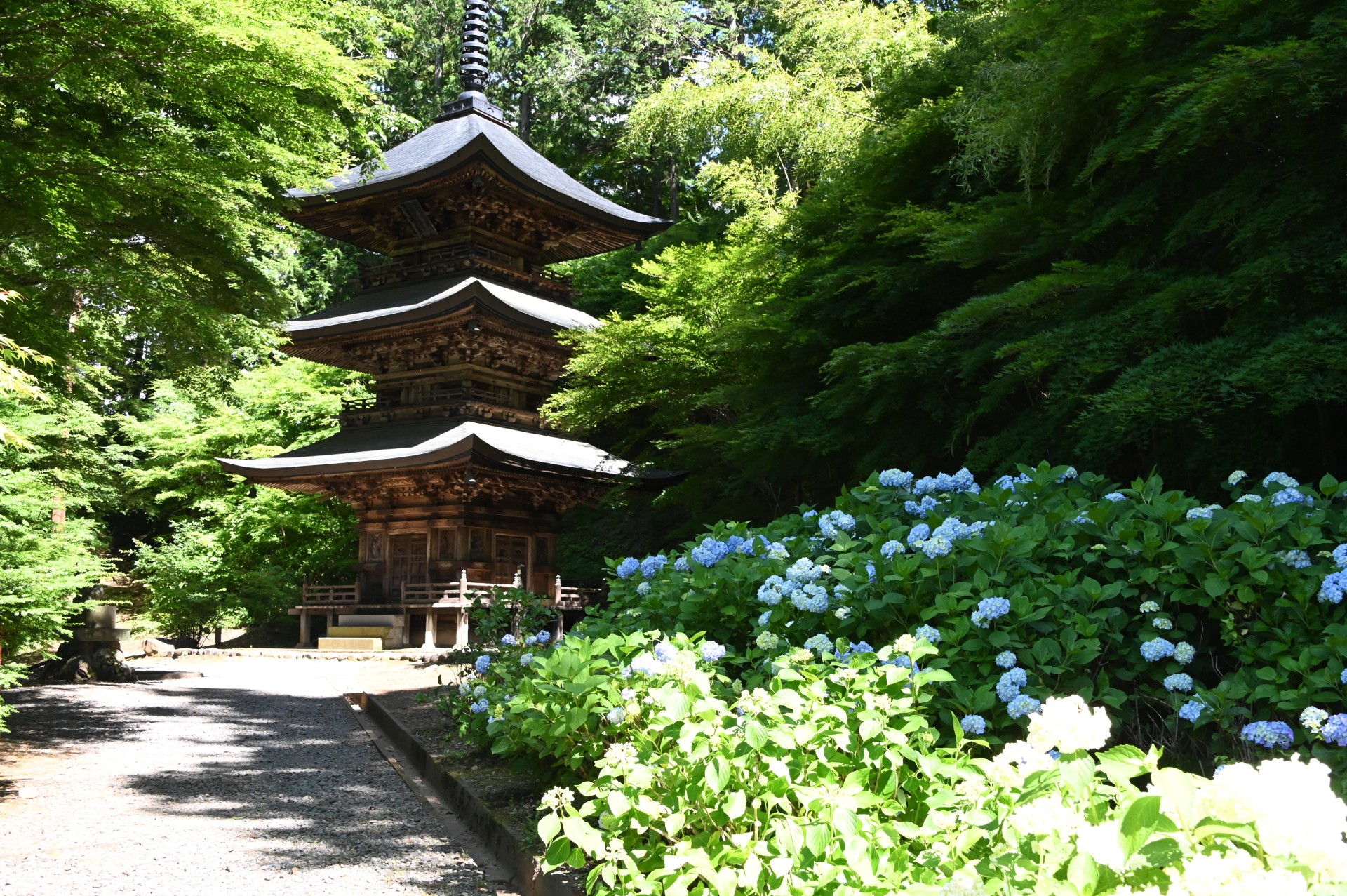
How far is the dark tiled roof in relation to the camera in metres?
17.1

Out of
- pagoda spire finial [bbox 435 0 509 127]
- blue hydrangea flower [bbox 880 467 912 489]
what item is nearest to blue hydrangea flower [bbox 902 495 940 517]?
blue hydrangea flower [bbox 880 467 912 489]

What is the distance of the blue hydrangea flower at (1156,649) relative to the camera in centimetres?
292

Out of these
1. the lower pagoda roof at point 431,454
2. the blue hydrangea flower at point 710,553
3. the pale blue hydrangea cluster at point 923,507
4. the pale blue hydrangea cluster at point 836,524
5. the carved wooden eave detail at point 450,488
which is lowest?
the blue hydrangea flower at point 710,553

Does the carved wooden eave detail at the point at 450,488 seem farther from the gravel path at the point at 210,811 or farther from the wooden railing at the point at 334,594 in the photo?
the gravel path at the point at 210,811

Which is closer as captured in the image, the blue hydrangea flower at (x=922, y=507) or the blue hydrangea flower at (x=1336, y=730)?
the blue hydrangea flower at (x=1336, y=730)

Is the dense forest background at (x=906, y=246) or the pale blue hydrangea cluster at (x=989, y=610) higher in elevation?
the dense forest background at (x=906, y=246)

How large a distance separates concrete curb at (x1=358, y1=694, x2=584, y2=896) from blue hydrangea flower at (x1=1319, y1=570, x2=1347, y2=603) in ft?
7.94

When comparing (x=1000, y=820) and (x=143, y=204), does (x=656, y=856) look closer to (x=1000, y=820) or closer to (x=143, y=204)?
(x=1000, y=820)

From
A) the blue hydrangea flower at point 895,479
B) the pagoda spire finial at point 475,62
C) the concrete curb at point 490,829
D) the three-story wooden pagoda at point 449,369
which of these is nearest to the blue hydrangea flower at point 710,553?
the blue hydrangea flower at point 895,479

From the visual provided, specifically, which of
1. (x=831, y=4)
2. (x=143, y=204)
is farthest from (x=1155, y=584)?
(x=831, y=4)

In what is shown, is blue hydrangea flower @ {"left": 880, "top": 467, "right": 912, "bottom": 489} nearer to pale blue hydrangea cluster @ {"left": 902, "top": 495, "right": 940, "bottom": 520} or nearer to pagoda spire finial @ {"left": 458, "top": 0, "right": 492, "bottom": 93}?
pale blue hydrangea cluster @ {"left": 902, "top": 495, "right": 940, "bottom": 520}

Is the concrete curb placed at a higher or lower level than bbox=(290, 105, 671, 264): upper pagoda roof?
lower

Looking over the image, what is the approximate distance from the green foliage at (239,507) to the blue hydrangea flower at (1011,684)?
20.9m

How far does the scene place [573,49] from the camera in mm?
30969
